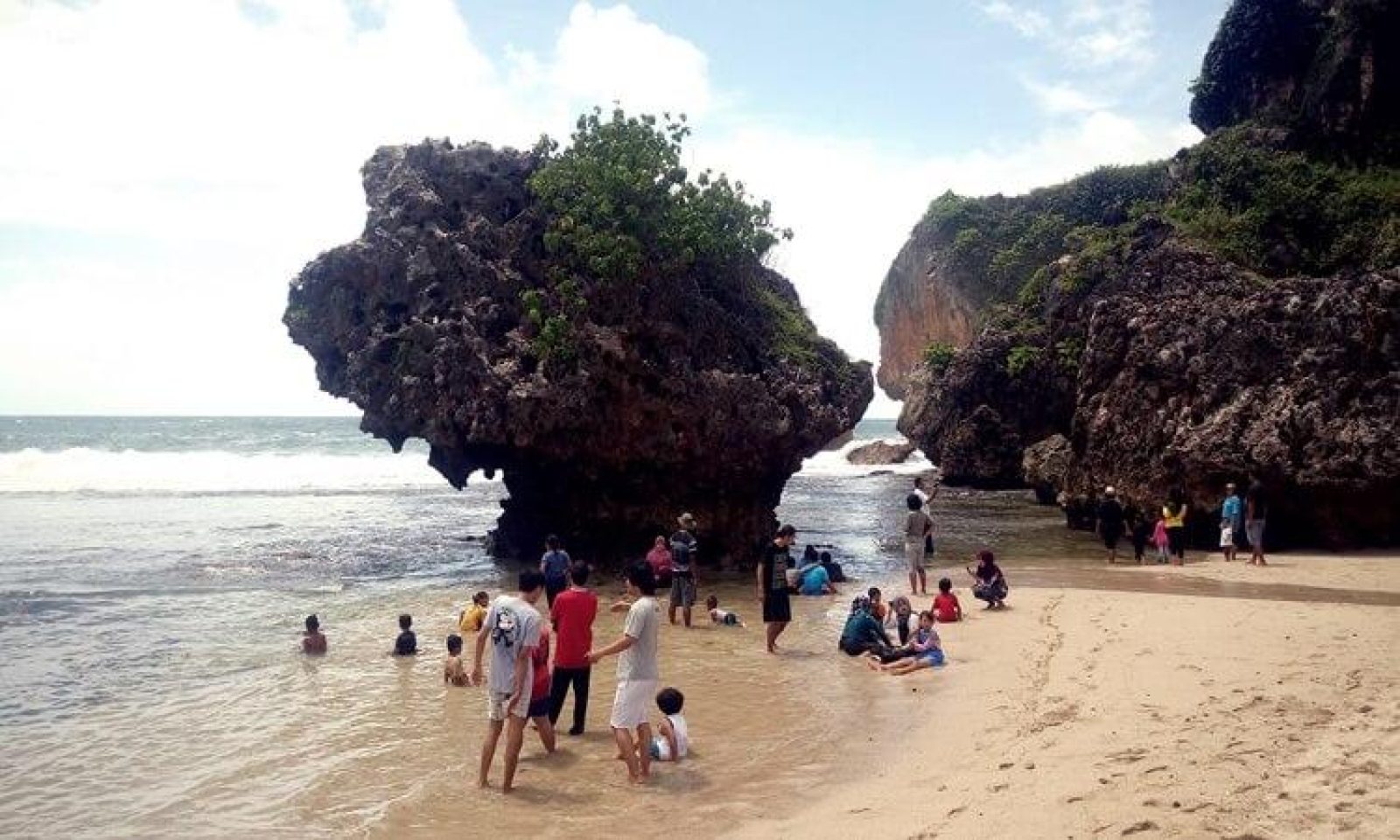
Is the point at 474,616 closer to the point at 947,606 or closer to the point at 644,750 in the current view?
the point at 644,750

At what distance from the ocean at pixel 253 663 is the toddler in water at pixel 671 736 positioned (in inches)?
18.4

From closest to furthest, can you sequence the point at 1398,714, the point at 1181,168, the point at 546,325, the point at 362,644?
the point at 1398,714 < the point at 362,644 < the point at 546,325 < the point at 1181,168

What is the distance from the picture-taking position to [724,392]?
2150 centimetres

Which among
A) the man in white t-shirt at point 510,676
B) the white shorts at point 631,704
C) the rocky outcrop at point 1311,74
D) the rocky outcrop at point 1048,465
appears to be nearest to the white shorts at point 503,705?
the man in white t-shirt at point 510,676

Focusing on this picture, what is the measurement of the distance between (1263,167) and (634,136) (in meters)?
20.8

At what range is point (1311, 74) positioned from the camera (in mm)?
31406

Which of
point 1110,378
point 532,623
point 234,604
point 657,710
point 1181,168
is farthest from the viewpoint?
point 1181,168

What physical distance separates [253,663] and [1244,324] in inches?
889

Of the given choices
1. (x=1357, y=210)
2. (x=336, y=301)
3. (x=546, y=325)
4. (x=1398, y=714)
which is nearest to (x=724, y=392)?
(x=546, y=325)

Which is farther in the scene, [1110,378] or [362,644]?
[1110,378]

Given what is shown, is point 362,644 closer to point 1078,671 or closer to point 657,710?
point 657,710

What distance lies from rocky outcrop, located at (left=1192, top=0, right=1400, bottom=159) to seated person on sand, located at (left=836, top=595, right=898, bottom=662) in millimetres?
26617

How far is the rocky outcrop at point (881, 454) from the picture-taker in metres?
69.8

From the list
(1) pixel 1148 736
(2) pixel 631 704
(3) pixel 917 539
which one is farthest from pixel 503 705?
(3) pixel 917 539
